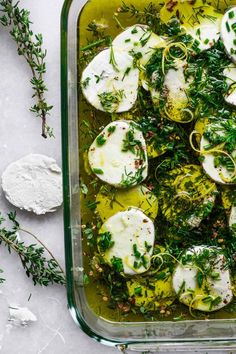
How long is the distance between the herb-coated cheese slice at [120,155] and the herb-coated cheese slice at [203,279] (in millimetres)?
266

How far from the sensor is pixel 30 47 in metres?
2.09

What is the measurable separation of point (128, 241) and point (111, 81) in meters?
0.45

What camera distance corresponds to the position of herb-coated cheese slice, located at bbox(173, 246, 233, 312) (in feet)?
6.47

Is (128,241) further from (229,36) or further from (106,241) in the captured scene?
(229,36)

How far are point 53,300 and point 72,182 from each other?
413 mm

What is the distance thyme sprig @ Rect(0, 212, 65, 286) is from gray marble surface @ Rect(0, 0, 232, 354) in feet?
0.12

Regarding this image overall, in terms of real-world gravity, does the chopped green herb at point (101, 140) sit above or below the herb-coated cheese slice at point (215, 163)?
above

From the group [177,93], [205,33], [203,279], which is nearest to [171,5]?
[205,33]

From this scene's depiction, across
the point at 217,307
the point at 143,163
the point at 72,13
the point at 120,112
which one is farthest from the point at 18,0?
the point at 217,307

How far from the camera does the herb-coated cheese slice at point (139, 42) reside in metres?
1.97

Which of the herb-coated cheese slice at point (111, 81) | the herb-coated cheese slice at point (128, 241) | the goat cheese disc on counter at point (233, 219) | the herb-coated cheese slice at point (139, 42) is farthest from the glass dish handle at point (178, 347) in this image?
the herb-coated cheese slice at point (139, 42)

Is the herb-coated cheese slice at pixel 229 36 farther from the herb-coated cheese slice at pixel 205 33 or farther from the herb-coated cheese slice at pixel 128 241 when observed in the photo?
the herb-coated cheese slice at pixel 128 241

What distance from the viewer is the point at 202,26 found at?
1981mm

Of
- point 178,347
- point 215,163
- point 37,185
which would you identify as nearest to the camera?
point 215,163
